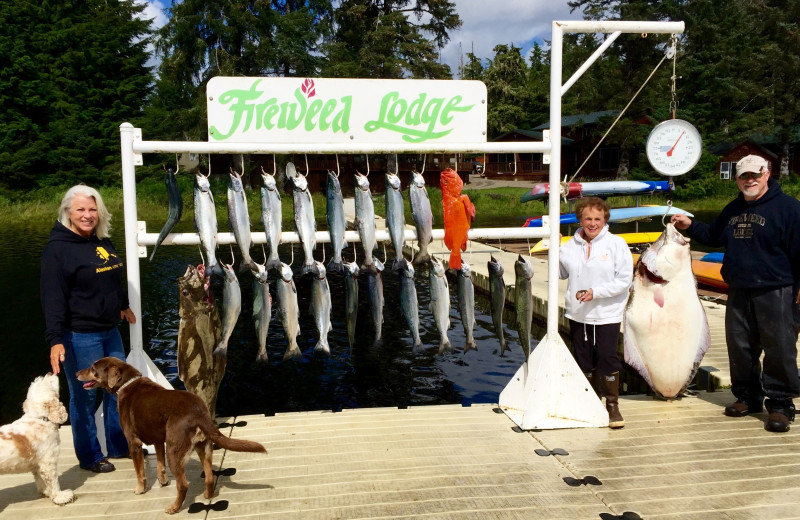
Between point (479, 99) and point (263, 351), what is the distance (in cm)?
275

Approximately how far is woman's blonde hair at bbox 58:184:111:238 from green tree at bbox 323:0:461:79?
3606 centimetres

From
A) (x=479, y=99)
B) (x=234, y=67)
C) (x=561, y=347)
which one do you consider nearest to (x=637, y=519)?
(x=561, y=347)

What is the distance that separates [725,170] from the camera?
47562 mm

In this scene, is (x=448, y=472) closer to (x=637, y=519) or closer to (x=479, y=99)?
(x=637, y=519)

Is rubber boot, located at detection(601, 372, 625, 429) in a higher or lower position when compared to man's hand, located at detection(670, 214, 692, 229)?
lower

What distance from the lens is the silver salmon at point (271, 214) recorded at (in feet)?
15.0

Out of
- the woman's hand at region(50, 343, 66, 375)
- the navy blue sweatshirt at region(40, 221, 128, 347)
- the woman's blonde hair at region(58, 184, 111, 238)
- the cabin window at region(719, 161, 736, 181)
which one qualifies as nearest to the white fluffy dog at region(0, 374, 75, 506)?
the woman's hand at region(50, 343, 66, 375)

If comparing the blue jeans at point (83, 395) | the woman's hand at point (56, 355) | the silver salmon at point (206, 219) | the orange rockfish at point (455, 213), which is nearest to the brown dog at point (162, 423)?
the woman's hand at point (56, 355)

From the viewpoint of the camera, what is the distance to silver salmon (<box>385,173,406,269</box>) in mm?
4633

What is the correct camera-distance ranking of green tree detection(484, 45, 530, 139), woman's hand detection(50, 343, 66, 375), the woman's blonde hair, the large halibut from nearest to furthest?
woman's hand detection(50, 343, 66, 375) < the woman's blonde hair < the large halibut < green tree detection(484, 45, 530, 139)

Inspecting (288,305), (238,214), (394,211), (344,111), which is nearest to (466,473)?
(288,305)

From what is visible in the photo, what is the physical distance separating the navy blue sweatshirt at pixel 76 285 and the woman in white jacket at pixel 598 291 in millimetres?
3639

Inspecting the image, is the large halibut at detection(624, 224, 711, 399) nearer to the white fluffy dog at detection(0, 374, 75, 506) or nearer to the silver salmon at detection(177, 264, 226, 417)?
the silver salmon at detection(177, 264, 226, 417)

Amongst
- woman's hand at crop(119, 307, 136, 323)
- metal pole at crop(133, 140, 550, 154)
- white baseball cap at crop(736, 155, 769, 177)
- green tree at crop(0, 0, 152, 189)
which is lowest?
woman's hand at crop(119, 307, 136, 323)
